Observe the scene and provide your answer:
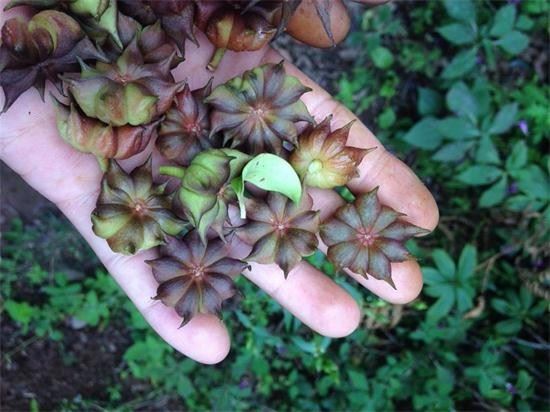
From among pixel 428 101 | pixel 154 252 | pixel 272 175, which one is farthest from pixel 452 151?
pixel 154 252

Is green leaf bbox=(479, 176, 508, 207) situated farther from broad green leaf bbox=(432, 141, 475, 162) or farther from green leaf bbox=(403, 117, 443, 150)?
green leaf bbox=(403, 117, 443, 150)

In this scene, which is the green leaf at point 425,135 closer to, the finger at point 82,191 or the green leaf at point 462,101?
the green leaf at point 462,101

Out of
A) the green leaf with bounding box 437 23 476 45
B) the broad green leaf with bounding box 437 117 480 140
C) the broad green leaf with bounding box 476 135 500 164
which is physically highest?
the green leaf with bounding box 437 23 476 45

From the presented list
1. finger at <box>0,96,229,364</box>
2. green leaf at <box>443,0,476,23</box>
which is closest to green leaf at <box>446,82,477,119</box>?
green leaf at <box>443,0,476,23</box>

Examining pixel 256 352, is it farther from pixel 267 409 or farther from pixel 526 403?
pixel 526 403

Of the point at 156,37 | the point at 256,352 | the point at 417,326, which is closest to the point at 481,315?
the point at 417,326

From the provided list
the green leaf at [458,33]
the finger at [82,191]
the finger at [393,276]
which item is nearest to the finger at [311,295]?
the finger at [393,276]

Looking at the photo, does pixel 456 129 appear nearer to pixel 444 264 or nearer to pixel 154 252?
pixel 444 264
